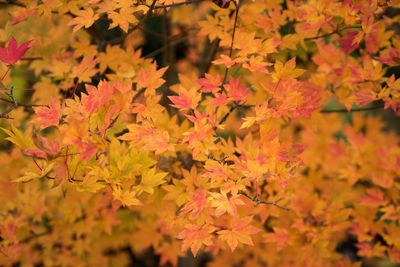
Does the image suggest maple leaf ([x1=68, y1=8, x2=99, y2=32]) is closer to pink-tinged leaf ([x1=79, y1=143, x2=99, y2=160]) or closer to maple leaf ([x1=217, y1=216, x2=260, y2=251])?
pink-tinged leaf ([x1=79, y1=143, x2=99, y2=160])

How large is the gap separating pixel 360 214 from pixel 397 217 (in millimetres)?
255

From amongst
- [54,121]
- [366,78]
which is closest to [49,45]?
[54,121]

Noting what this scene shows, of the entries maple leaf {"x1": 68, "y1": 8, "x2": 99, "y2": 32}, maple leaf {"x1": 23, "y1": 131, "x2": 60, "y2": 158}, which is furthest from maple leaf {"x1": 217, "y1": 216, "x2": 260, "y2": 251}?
maple leaf {"x1": 68, "y1": 8, "x2": 99, "y2": 32}

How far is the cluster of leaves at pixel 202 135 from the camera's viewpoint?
1.39m

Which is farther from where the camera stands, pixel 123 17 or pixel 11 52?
pixel 123 17

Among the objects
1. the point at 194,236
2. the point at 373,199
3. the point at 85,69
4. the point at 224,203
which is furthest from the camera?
the point at 373,199

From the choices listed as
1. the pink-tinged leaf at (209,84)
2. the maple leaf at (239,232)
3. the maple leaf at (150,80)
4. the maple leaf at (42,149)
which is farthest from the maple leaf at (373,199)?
the maple leaf at (42,149)

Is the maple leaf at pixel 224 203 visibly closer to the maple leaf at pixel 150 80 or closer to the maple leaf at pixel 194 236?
the maple leaf at pixel 194 236

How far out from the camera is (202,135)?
4.60ft

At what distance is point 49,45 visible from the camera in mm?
2242

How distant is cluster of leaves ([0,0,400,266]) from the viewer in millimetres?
1395

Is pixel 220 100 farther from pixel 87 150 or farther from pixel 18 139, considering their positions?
pixel 18 139

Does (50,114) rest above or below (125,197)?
above

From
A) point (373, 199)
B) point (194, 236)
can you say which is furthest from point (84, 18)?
point (373, 199)
